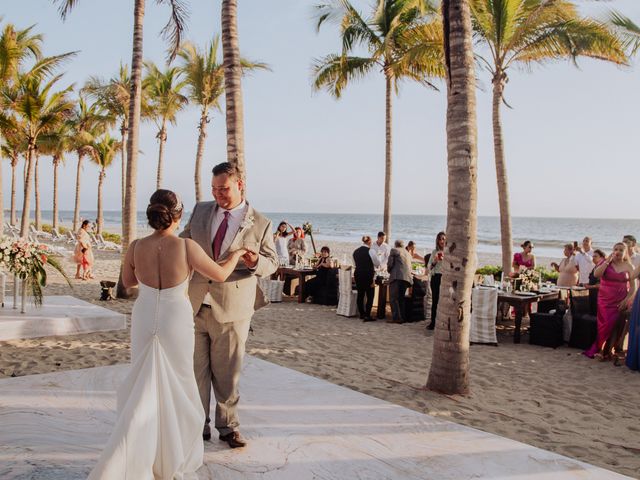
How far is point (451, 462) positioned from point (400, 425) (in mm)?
761

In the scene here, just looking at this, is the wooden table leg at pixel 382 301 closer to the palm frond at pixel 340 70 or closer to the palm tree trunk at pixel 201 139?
the palm frond at pixel 340 70

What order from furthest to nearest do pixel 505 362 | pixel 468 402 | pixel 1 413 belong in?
pixel 505 362 → pixel 468 402 → pixel 1 413

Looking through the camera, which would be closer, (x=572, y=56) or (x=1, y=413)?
(x=1, y=413)

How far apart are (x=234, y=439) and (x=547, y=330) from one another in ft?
23.7

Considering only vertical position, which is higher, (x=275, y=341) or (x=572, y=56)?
(x=572, y=56)

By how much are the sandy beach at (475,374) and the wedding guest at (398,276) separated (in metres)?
0.58

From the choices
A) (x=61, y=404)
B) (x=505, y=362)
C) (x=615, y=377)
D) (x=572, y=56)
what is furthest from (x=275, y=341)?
(x=572, y=56)

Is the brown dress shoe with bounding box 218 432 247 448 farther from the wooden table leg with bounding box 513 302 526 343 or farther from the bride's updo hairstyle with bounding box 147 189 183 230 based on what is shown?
the wooden table leg with bounding box 513 302 526 343

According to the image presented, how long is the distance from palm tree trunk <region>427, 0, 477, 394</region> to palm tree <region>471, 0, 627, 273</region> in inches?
324

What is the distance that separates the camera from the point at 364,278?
1129 centimetres

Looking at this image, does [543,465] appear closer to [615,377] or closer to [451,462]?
[451,462]

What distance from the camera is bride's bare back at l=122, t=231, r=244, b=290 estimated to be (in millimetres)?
3184

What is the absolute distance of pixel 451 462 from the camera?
377 cm

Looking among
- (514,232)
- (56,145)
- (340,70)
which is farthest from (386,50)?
(514,232)
